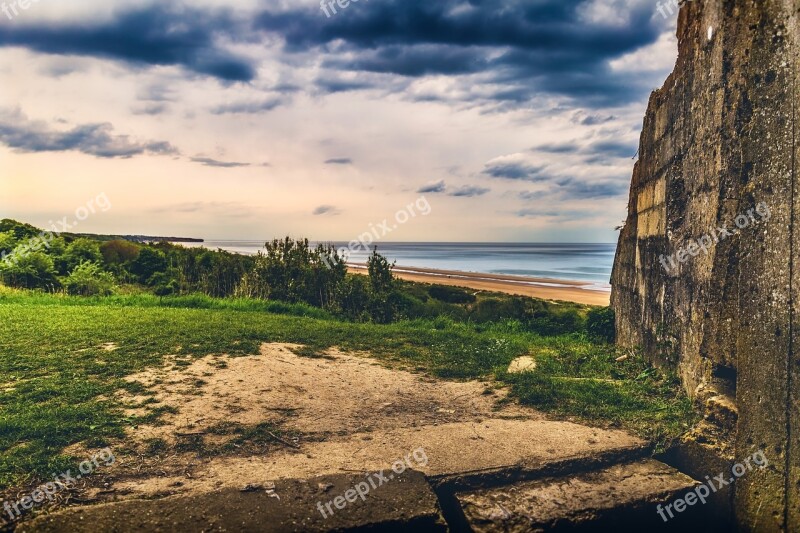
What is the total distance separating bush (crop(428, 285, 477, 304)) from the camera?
15.0 meters

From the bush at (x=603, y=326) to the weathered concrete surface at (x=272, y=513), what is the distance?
613 cm

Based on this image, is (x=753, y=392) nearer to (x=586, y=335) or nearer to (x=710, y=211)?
(x=710, y=211)

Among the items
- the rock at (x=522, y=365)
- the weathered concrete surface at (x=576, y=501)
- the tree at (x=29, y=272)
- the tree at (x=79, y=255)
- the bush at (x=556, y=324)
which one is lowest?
the weathered concrete surface at (x=576, y=501)

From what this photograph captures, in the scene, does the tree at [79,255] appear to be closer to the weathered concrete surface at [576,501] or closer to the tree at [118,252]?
the tree at [118,252]

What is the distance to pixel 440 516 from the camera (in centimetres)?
325

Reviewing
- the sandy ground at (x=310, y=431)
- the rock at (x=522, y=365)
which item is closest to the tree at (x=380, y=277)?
the rock at (x=522, y=365)

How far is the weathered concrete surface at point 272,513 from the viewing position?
2.97m

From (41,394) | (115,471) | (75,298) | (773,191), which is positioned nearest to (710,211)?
(773,191)

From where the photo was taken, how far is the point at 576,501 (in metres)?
3.48

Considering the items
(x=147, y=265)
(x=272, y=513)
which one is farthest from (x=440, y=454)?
(x=147, y=265)

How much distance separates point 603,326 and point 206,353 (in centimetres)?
600

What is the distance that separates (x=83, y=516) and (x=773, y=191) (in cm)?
470

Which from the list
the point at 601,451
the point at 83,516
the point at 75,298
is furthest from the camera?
the point at 75,298

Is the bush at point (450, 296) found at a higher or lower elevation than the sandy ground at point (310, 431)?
higher
